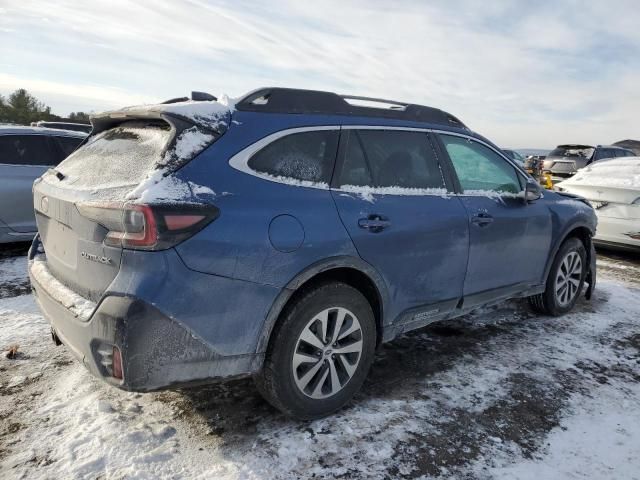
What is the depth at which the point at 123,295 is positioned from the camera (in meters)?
2.22

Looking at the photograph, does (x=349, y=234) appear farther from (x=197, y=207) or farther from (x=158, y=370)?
(x=158, y=370)

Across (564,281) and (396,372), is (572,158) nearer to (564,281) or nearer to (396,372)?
(564,281)

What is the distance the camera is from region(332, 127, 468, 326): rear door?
2939 mm

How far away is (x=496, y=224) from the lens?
148 inches

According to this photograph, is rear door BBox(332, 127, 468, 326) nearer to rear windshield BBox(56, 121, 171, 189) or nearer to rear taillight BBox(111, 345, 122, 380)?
rear windshield BBox(56, 121, 171, 189)

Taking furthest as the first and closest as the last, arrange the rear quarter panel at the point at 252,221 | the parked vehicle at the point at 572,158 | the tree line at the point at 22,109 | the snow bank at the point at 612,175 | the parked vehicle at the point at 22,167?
the tree line at the point at 22,109, the parked vehicle at the point at 572,158, the snow bank at the point at 612,175, the parked vehicle at the point at 22,167, the rear quarter panel at the point at 252,221

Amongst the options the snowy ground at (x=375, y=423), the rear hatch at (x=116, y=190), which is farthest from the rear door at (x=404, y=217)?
the rear hatch at (x=116, y=190)

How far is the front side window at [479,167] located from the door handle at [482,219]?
Answer: 0.19 m

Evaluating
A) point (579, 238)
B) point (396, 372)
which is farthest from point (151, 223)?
point (579, 238)

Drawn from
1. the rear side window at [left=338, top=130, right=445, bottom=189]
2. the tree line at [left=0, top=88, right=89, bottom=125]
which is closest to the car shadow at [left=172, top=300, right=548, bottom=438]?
the rear side window at [left=338, top=130, right=445, bottom=189]

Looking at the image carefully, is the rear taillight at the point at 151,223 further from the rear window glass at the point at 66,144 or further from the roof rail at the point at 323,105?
the rear window glass at the point at 66,144

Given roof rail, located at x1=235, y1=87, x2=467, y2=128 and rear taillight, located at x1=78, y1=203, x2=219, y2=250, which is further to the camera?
roof rail, located at x1=235, y1=87, x2=467, y2=128

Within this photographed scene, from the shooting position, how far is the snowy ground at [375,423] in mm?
2469

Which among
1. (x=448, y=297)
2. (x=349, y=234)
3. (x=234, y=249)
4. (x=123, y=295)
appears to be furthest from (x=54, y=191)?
(x=448, y=297)
